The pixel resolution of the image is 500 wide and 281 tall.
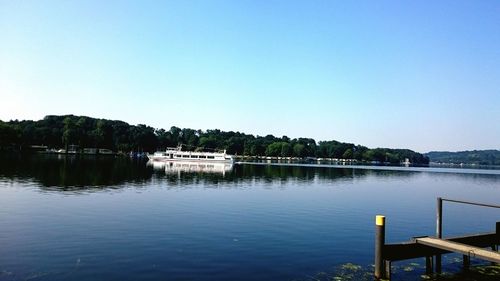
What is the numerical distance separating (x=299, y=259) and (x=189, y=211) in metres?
18.2

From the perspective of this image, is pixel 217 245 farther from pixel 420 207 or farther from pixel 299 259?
pixel 420 207

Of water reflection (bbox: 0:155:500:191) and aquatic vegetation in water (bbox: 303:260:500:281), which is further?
water reflection (bbox: 0:155:500:191)

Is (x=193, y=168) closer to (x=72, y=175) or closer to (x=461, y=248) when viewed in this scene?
(x=72, y=175)

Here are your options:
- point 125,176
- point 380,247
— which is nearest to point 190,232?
point 380,247

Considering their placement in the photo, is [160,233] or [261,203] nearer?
[160,233]

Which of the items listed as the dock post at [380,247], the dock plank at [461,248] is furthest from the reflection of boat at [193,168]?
the dock post at [380,247]

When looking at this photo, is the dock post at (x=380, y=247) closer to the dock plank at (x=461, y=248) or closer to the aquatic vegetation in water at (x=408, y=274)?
the aquatic vegetation in water at (x=408, y=274)

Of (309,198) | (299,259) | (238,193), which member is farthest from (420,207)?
(299,259)

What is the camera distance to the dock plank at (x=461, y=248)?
18.3 metres

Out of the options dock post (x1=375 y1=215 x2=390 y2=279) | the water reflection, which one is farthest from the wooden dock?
the water reflection

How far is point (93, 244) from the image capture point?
23938mm

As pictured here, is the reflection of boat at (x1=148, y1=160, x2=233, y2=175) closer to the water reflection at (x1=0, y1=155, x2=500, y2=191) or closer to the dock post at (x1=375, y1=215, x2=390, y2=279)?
the water reflection at (x1=0, y1=155, x2=500, y2=191)

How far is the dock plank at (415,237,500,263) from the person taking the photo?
719 inches

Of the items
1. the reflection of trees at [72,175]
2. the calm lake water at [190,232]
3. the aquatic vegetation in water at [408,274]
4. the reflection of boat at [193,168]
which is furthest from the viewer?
the reflection of boat at [193,168]
